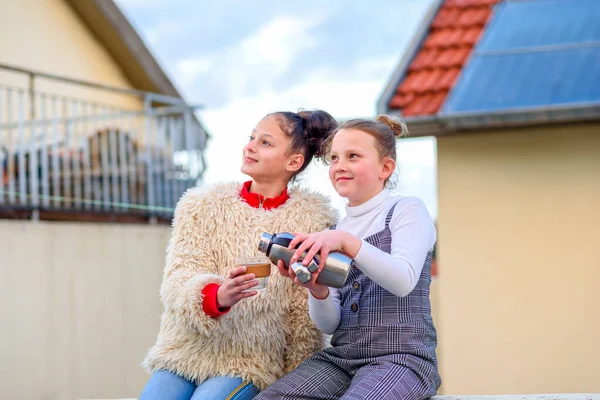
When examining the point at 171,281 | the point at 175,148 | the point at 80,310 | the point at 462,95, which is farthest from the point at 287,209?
the point at 175,148

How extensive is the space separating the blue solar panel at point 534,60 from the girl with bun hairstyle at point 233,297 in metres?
2.82

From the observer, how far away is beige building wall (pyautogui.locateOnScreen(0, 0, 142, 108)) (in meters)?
10.3

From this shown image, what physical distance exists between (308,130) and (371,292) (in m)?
0.74

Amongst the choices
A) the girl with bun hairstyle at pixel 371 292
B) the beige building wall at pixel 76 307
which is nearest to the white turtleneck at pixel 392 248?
the girl with bun hairstyle at pixel 371 292

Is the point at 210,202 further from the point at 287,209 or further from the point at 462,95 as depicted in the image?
the point at 462,95

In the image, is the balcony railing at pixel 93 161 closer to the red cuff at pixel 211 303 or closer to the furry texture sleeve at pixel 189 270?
the furry texture sleeve at pixel 189 270

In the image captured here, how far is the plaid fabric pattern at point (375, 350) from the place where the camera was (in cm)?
244

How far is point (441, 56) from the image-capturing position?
21.0 ft

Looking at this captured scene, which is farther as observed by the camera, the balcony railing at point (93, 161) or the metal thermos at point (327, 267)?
the balcony railing at point (93, 161)

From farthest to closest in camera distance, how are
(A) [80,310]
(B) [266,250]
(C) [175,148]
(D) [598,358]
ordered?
(C) [175,148] < (A) [80,310] < (D) [598,358] < (B) [266,250]

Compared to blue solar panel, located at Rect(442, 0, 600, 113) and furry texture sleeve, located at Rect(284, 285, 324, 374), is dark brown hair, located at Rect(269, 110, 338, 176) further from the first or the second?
blue solar panel, located at Rect(442, 0, 600, 113)

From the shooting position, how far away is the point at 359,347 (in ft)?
8.34

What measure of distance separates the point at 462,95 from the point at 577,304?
1.64m

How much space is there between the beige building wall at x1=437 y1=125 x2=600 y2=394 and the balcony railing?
322 cm
